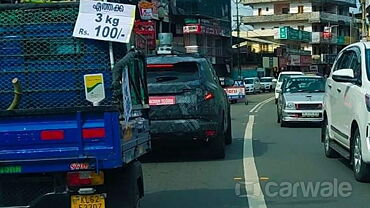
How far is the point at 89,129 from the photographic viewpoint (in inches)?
225

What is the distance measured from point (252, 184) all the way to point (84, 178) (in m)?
4.04

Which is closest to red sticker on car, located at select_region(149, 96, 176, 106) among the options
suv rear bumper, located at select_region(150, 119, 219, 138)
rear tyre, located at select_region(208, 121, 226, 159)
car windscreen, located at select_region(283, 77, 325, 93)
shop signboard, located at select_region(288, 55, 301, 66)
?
suv rear bumper, located at select_region(150, 119, 219, 138)

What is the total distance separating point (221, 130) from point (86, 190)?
6.32 m

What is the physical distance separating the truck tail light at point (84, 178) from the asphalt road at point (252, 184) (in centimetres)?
230

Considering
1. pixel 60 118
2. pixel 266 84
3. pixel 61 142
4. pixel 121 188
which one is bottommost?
pixel 266 84

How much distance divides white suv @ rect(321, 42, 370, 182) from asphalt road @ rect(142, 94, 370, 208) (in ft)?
1.05

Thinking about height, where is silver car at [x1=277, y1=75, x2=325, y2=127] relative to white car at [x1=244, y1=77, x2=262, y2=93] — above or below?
above

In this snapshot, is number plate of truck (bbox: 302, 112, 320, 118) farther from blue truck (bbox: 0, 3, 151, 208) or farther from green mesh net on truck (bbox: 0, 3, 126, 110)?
green mesh net on truck (bbox: 0, 3, 126, 110)

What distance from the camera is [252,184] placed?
31.0ft

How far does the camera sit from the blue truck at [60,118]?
5.75 meters

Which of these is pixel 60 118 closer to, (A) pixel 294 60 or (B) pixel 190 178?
(B) pixel 190 178

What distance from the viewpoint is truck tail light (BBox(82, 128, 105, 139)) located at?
5.72 m

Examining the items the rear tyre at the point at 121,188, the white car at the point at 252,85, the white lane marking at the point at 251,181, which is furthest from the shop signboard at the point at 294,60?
the rear tyre at the point at 121,188

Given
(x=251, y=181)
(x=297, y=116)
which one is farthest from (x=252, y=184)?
(x=297, y=116)
